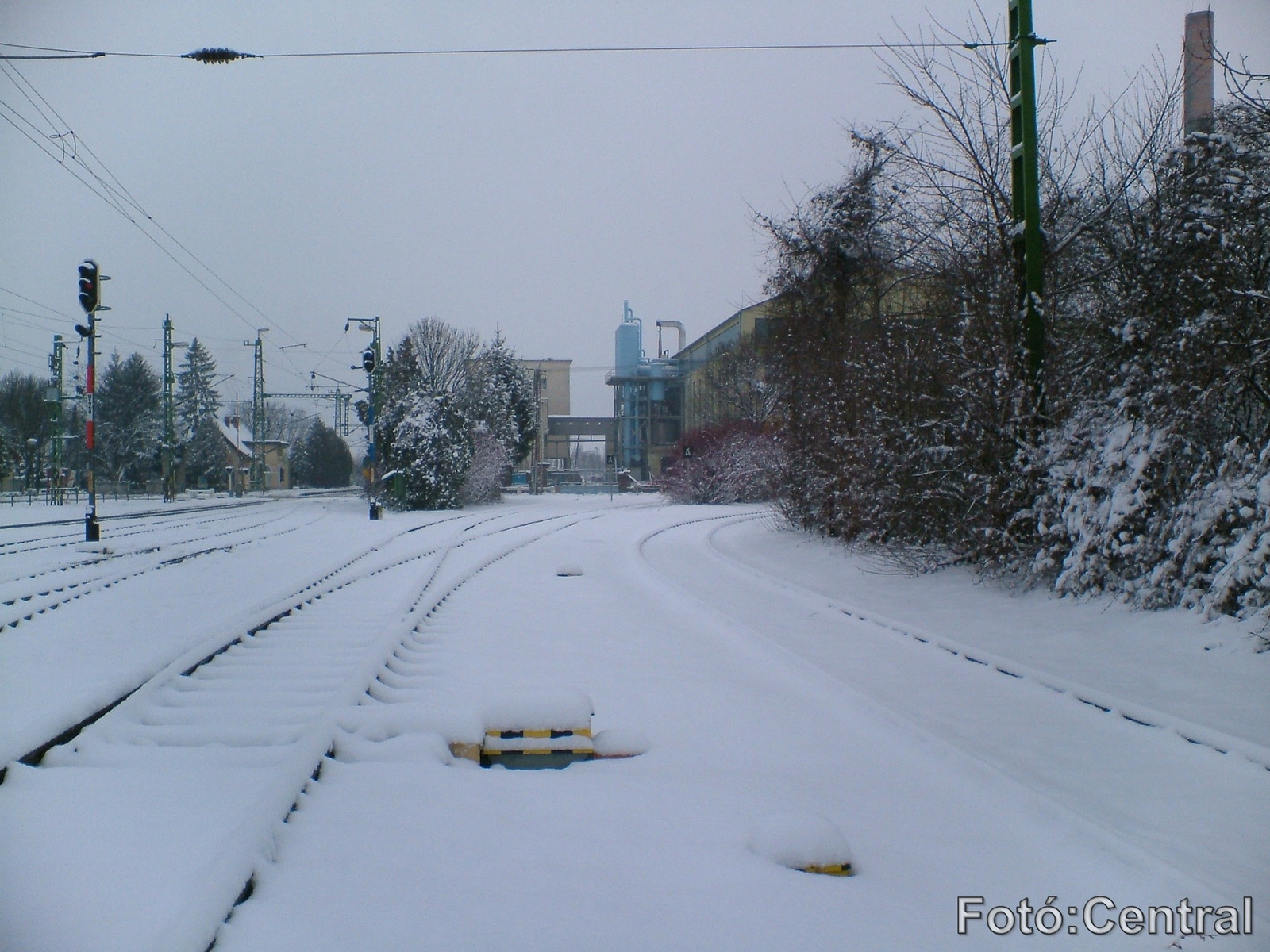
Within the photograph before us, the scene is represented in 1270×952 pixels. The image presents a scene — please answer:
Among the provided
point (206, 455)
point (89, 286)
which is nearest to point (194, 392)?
point (206, 455)

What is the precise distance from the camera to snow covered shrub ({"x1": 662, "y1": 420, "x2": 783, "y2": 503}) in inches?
1463

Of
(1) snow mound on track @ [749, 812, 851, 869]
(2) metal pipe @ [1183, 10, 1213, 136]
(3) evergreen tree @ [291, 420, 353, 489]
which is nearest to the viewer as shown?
(1) snow mound on track @ [749, 812, 851, 869]

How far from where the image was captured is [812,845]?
11.4ft

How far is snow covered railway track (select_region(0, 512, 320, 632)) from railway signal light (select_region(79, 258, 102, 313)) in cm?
466

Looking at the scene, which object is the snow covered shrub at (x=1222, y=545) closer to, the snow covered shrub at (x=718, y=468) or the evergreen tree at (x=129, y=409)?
the snow covered shrub at (x=718, y=468)

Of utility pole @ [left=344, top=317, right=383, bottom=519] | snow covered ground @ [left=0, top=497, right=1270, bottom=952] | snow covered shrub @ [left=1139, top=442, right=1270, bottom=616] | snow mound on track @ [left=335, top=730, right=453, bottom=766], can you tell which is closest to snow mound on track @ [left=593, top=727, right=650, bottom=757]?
snow covered ground @ [left=0, top=497, right=1270, bottom=952]

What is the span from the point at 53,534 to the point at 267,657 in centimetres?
1783

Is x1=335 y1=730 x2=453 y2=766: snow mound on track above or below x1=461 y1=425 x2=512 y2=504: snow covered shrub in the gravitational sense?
below

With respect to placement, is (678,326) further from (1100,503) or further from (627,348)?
(1100,503)

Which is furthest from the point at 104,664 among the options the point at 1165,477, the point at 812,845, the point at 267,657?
the point at 1165,477

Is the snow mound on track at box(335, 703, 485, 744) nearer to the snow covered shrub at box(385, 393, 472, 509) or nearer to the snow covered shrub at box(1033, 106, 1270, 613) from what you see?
the snow covered shrub at box(1033, 106, 1270, 613)

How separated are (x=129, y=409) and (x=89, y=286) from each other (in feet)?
91.2

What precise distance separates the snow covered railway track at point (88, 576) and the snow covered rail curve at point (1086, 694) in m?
8.77

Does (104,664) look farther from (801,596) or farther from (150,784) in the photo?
(801,596)
